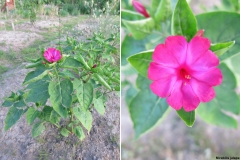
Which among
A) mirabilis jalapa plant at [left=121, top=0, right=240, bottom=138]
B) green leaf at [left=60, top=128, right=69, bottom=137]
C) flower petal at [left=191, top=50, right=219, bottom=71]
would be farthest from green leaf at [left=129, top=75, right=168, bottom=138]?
green leaf at [left=60, top=128, right=69, bottom=137]

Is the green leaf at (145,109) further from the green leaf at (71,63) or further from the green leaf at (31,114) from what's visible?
the green leaf at (31,114)

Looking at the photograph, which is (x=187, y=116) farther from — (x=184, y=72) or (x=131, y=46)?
(x=131, y=46)

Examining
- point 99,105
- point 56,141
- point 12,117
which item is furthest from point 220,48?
point 56,141

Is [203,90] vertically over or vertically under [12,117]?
over

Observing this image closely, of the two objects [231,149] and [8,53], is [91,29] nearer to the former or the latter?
[8,53]

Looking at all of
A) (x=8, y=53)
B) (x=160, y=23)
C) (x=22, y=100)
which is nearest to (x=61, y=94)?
(x=22, y=100)

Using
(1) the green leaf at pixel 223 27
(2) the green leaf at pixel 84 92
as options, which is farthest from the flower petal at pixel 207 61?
(2) the green leaf at pixel 84 92
